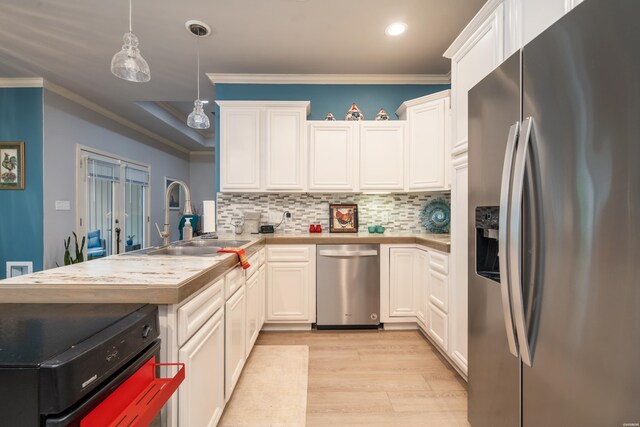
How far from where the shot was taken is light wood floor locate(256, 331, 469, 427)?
1.72 m

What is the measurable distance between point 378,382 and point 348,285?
969 mm

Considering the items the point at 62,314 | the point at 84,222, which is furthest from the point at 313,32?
the point at 84,222

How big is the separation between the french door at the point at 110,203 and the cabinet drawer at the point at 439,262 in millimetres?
4629

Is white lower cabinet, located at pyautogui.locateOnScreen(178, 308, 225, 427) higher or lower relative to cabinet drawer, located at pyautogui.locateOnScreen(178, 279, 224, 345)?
lower

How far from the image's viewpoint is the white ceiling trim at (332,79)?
11.2 ft

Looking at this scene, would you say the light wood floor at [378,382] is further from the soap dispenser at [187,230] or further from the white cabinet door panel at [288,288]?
the soap dispenser at [187,230]

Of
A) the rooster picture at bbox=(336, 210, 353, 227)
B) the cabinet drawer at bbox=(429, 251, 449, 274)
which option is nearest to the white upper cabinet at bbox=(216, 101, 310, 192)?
the rooster picture at bbox=(336, 210, 353, 227)

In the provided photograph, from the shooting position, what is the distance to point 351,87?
3.54m

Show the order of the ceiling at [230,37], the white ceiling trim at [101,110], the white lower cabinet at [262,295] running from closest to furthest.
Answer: the ceiling at [230,37]
the white lower cabinet at [262,295]
the white ceiling trim at [101,110]

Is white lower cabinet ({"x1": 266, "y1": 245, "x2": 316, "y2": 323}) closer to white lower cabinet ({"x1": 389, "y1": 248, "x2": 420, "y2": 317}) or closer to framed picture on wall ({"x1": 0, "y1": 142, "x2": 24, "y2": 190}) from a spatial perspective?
white lower cabinet ({"x1": 389, "y1": 248, "x2": 420, "y2": 317})

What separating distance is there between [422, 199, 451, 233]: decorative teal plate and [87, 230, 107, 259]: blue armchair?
4.68m

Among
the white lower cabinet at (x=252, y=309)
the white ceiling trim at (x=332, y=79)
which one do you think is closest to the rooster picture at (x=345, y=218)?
the white lower cabinet at (x=252, y=309)

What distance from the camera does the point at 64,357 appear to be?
1.95 feet

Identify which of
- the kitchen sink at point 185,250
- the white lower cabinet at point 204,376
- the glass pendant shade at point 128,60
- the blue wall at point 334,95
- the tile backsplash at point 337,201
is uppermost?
the blue wall at point 334,95
